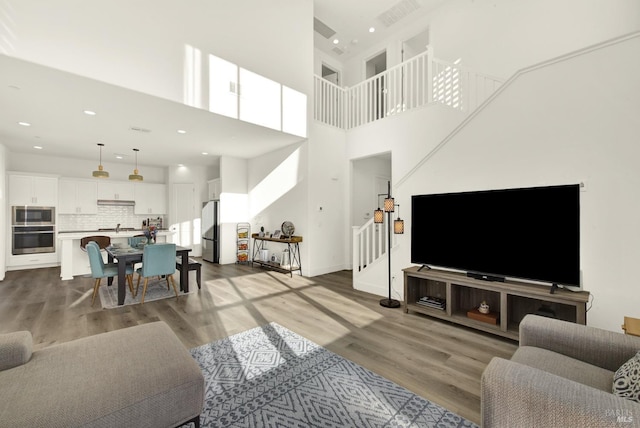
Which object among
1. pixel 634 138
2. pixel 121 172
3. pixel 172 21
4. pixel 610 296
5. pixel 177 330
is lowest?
pixel 177 330

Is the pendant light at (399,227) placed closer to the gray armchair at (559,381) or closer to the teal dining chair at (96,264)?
the gray armchair at (559,381)

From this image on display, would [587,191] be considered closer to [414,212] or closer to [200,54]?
[414,212]

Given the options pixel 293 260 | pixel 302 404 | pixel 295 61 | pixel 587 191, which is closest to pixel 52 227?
pixel 293 260

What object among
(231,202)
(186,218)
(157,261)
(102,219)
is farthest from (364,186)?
(102,219)

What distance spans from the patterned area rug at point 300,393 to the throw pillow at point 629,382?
85 centimetres

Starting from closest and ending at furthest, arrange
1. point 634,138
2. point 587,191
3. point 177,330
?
point 634,138 → point 587,191 → point 177,330

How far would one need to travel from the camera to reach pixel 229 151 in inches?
261

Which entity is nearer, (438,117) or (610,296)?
(610,296)

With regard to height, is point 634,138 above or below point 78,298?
above

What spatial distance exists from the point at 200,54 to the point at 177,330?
376 centimetres

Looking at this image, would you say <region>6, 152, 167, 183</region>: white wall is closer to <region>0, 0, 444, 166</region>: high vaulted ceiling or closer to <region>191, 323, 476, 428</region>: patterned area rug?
<region>0, 0, 444, 166</region>: high vaulted ceiling

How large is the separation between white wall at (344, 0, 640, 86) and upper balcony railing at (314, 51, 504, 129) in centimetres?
66

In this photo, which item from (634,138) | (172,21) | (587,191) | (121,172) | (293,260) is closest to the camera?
(634,138)

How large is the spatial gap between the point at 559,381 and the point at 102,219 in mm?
9945
